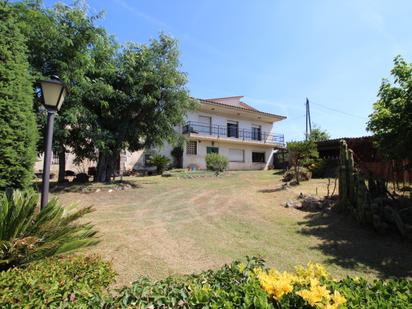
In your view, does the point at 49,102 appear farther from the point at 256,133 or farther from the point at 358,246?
the point at 256,133

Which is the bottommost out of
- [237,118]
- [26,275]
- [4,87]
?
[26,275]

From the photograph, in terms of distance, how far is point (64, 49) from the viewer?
38.4 ft

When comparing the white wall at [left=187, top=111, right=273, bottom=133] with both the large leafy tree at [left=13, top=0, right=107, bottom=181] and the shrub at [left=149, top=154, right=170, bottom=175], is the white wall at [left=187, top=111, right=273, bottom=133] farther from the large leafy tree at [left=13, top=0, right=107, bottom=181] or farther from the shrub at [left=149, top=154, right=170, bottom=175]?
the large leafy tree at [left=13, top=0, right=107, bottom=181]

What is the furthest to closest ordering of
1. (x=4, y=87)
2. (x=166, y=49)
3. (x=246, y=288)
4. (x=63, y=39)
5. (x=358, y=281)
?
(x=166, y=49)
(x=63, y=39)
(x=4, y=87)
(x=358, y=281)
(x=246, y=288)

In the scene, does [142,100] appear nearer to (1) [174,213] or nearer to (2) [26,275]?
(1) [174,213]

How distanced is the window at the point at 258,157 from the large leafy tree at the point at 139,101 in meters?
16.4

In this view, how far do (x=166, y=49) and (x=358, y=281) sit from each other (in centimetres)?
1483

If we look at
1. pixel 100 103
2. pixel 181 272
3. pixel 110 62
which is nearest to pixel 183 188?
pixel 100 103

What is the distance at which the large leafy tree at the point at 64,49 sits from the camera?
11.1 metres

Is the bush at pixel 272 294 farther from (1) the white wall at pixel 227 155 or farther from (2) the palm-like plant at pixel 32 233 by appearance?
(1) the white wall at pixel 227 155

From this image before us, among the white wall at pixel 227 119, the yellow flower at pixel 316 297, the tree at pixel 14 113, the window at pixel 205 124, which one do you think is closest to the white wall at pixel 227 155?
the window at pixel 205 124

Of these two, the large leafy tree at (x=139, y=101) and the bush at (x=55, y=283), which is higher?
the large leafy tree at (x=139, y=101)

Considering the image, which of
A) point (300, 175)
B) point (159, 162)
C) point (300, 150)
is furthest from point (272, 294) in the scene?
point (159, 162)

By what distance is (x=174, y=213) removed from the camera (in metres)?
8.77
